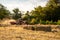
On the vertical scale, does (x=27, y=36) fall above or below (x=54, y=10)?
below

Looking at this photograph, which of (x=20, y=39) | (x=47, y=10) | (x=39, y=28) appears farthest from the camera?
(x=47, y=10)

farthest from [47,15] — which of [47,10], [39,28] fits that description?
[39,28]

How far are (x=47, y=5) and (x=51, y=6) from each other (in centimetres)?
70

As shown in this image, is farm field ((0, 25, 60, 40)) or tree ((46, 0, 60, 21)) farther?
tree ((46, 0, 60, 21))

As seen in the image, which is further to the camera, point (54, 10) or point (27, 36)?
point (54, 10)

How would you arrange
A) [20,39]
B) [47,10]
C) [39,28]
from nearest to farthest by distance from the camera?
[20,39], [39,28], [47,10]

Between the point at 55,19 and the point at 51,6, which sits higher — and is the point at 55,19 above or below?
below

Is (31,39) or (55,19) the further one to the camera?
(55,19)

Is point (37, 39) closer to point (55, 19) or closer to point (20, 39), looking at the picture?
point (20, 39)

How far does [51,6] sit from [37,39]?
2402 cm

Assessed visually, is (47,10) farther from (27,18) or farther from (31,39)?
(31,39)

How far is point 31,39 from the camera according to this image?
37.4ft

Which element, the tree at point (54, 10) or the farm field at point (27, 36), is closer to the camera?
the farm field at point (27, 36)

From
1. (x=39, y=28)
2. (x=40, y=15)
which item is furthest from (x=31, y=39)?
(x=40, y=15)
